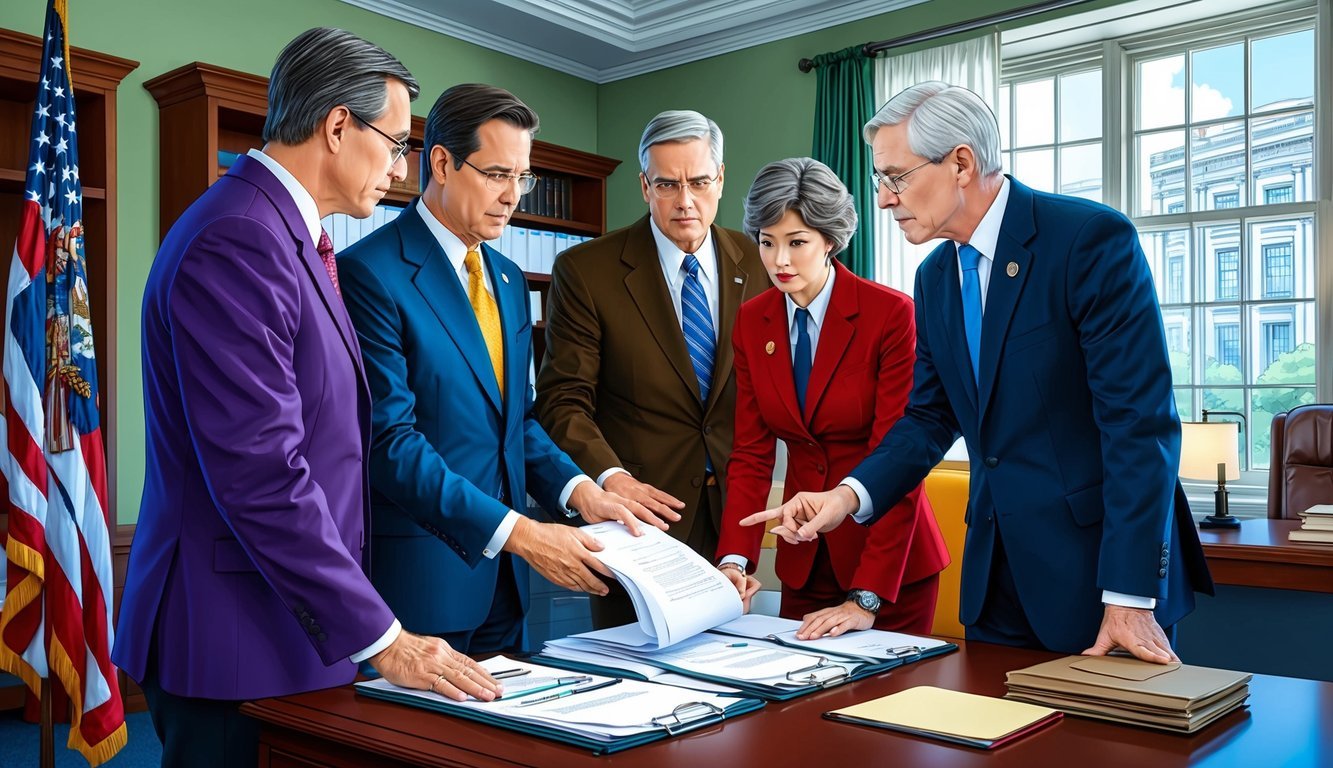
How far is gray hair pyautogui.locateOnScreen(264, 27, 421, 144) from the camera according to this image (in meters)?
1.53

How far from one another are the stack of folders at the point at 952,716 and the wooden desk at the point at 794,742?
13 millimetres

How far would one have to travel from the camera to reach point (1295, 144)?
5027mm

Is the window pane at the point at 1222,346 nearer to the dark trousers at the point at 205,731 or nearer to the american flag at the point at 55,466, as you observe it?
the american flag at the point at 55,466

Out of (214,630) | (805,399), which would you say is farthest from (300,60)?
(805,399)

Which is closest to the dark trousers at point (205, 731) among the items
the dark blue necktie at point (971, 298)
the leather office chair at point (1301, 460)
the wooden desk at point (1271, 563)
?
the dark blue necktie at point (971, 298)

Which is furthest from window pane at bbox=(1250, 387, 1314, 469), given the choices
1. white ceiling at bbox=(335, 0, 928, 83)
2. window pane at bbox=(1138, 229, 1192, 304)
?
white ceiling at bbox=(335, 0, 928, 83)

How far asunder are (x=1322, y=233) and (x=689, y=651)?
4569 mm

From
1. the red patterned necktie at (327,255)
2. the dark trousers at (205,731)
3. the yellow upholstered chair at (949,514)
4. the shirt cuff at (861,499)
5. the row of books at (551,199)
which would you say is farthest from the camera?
the row of books at (551,199)

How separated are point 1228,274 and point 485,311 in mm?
4450

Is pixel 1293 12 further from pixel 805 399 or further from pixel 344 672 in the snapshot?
pixel 344 672

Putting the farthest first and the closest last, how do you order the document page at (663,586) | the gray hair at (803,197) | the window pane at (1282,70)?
the window pane at (1282,70), the gray hair at (803,197), the document page at (663,586)

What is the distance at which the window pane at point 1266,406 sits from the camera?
5051 millimetres

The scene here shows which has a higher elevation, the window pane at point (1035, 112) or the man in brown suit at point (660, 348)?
the window pane at point (1035, 112)

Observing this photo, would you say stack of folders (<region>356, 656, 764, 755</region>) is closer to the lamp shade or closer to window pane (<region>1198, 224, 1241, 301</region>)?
the lamp shade
